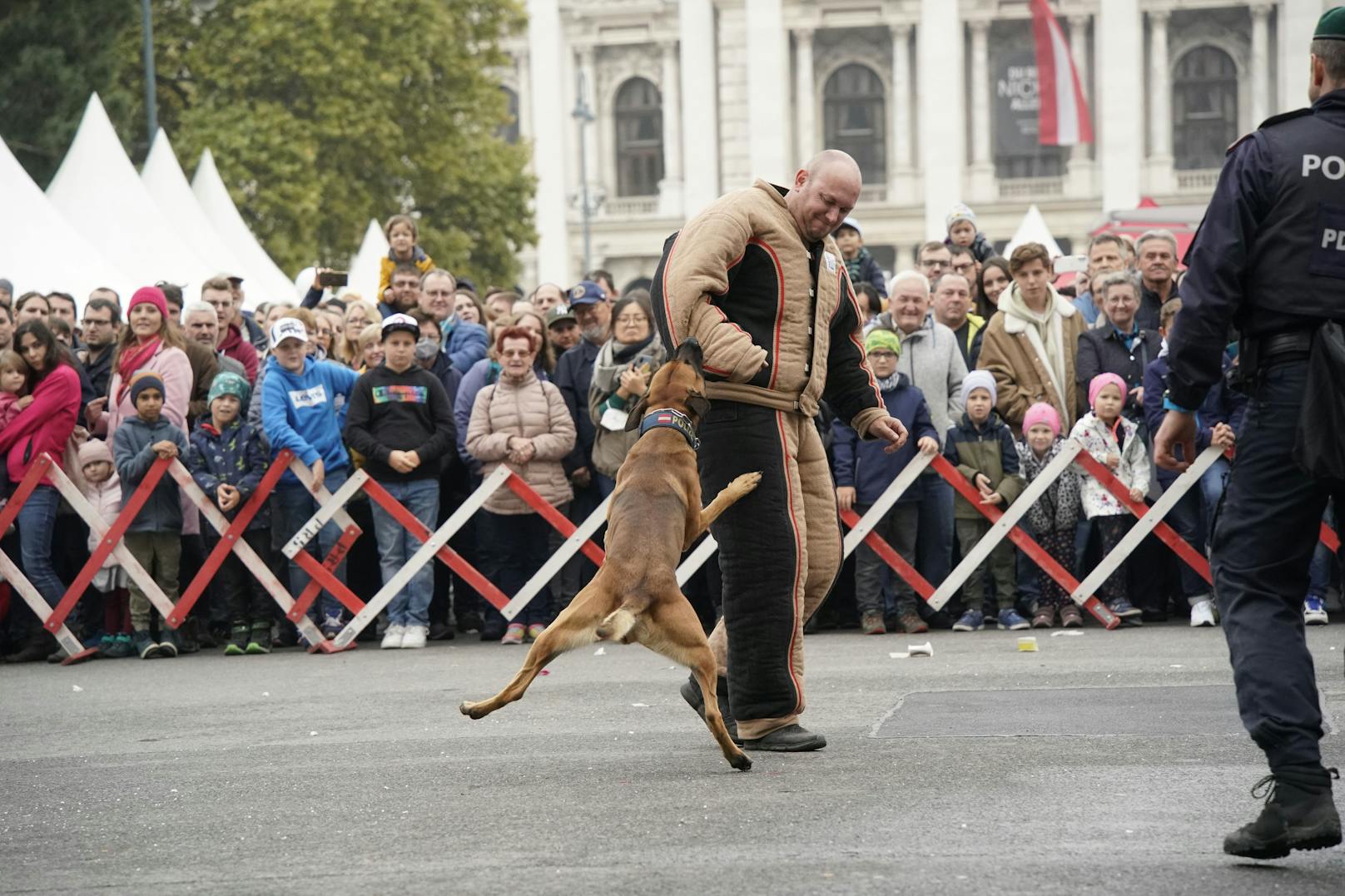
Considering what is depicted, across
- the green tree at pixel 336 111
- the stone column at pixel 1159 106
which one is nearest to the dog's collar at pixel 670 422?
the green tree at pixel 336 111

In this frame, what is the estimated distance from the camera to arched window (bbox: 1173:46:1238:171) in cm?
7144

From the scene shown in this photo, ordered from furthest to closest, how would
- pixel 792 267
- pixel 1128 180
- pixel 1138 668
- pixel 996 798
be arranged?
pixel 1128 180
pixel 1138 668
pixel 792 267
pixel 996 798

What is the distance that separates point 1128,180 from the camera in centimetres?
7000

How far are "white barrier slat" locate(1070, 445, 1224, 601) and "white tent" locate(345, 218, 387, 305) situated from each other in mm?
15774

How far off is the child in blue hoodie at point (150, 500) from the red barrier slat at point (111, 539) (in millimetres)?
45

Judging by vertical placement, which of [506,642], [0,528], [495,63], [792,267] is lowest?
[506,642]

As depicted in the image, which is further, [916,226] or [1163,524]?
[916,226]

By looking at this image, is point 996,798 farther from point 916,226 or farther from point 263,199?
point 916,226

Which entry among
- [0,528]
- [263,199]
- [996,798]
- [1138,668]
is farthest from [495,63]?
[996,798]

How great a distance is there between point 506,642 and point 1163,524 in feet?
13.6

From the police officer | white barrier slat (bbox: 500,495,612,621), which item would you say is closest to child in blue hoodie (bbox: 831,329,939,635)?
white barrier slat (bbox: 500,495,612,621)

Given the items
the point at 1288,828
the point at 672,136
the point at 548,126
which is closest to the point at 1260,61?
the point at 672,136

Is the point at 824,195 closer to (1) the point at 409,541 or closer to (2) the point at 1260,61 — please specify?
(1) the point at 409,541

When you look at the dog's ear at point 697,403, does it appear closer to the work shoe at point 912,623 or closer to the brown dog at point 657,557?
the brown dog at point 657,557
